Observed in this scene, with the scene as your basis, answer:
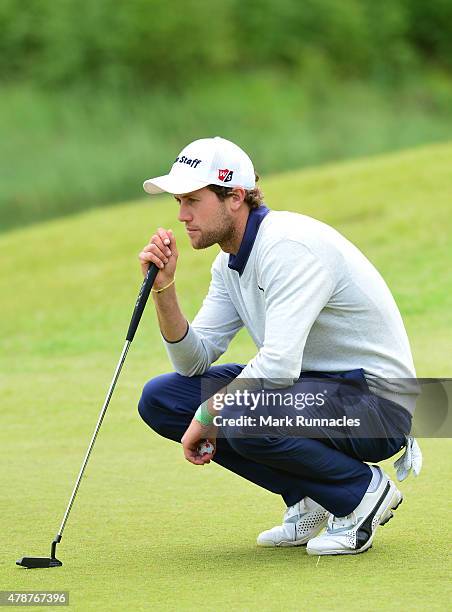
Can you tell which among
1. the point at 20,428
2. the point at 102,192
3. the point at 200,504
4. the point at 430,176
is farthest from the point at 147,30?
the point at 200,504

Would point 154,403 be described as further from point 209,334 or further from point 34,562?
point 34,562

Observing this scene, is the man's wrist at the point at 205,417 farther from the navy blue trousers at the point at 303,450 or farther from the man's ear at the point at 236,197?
the man's ear at the point at 236,197

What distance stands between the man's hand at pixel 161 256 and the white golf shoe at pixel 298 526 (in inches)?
32.7

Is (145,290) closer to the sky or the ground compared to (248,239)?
closer to the ground

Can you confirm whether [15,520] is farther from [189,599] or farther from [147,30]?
[147,30]

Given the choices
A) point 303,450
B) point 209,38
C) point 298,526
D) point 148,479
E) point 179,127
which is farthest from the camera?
point 209,38

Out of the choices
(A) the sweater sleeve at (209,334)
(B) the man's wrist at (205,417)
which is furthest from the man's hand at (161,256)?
(B) the man's wrist at (205,417)

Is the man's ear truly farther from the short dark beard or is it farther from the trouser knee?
the trouser knee

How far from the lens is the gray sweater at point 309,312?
3.55 meters

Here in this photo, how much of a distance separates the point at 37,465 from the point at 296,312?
7.84 feet

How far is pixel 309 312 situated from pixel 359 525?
2.24 ft

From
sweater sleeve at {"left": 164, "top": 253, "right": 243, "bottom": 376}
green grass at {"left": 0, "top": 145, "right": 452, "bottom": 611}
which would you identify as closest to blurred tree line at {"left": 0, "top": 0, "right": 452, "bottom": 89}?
green grass at {"left": 0, "top": 145, "right": 452, "bottom": 611}

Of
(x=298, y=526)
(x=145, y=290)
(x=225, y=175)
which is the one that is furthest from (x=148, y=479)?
(x=225, y=175)

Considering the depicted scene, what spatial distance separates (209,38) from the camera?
101 feet
